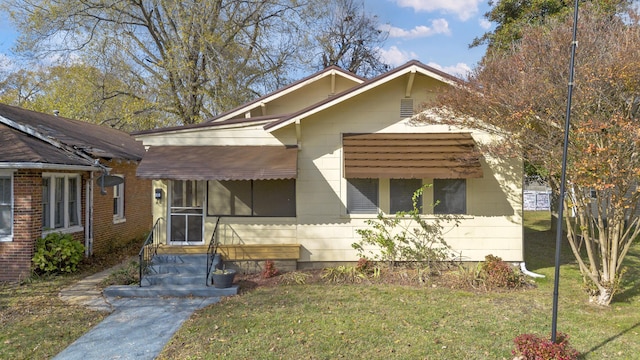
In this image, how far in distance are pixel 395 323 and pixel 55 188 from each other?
9427 millimetres

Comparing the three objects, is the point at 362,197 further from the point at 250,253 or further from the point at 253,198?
the point at 250,253

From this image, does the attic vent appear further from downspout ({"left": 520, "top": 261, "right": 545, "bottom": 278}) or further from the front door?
the front door

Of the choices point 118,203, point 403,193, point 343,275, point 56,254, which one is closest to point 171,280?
point 56,254

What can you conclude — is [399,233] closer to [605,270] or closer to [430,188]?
[430,188]

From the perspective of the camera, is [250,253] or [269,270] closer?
[269,270]

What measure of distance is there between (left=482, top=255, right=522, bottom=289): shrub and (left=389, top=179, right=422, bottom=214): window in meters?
2.12

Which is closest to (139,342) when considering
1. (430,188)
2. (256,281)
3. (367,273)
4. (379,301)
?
(256,281)

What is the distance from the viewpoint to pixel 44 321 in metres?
6.82

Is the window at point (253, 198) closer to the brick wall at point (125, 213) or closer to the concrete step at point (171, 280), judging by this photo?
the concrete step at point (171, 280)

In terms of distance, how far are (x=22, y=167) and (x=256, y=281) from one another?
5857 millimetres

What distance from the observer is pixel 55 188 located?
1071 centimetres

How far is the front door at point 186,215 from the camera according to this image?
10.0 m

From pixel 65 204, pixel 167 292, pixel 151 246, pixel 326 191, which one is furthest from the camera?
pixel 65 204

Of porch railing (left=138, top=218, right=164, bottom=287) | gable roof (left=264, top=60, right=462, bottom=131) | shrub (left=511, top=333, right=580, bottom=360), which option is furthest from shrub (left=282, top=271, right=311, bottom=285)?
shrub (left=511, top=333, right=580, bottom=360)
